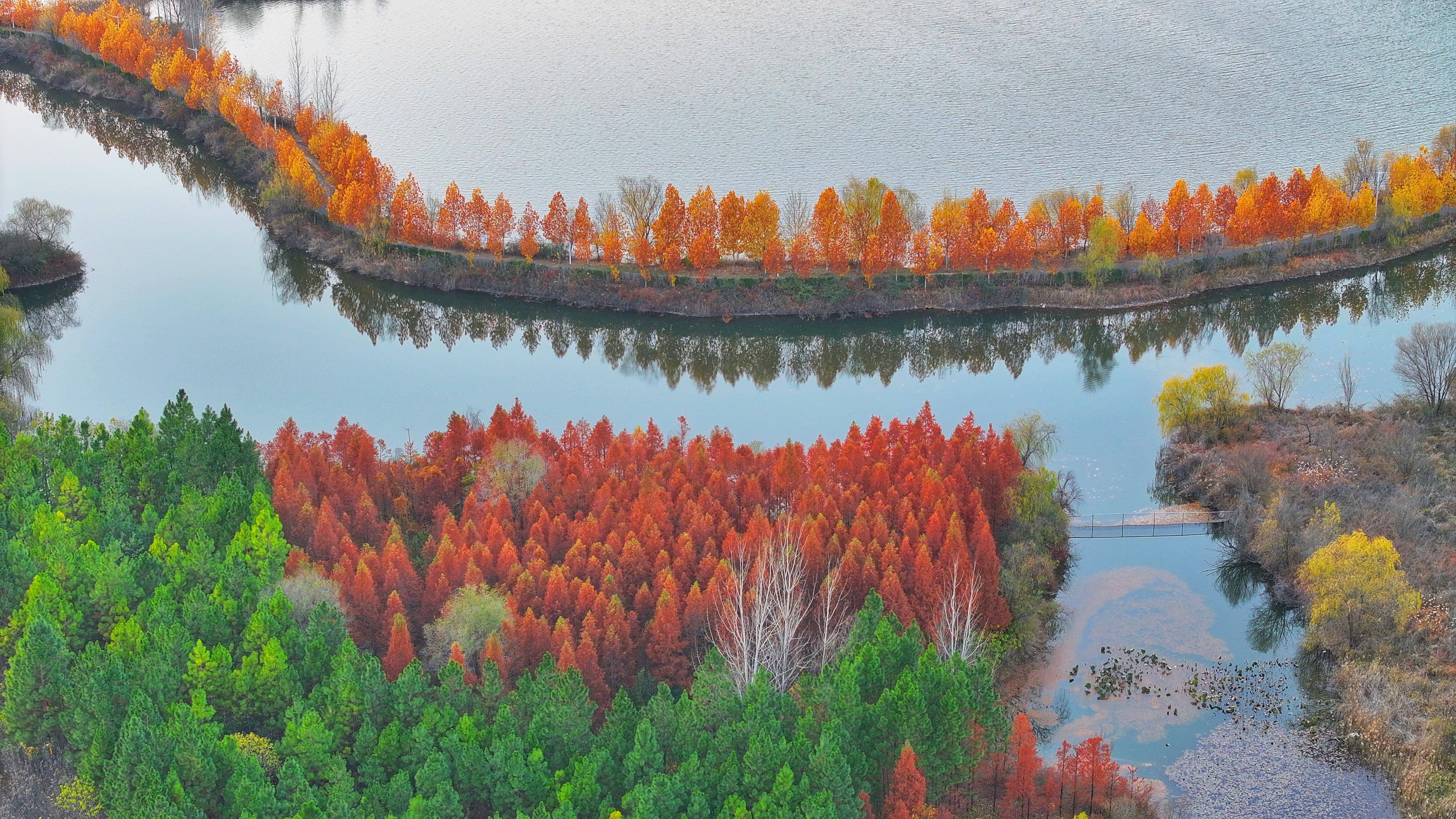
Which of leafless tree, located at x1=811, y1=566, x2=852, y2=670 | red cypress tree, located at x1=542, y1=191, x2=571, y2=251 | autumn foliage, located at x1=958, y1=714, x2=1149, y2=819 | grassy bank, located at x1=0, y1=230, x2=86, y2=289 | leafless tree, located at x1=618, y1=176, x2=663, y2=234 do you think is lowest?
autumn foliage, located at x1=958, y1=714, x2=1149, y2=819

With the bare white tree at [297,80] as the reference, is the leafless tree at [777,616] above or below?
below

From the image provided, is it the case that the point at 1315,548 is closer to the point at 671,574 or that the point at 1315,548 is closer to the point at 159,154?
the point at 671,574

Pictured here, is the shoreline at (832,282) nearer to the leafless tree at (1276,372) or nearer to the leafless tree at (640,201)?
the leafless tree at (640,201)

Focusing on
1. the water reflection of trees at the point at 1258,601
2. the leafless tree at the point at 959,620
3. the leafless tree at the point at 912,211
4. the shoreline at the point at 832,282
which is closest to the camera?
the leafless tree at the point at 959,620

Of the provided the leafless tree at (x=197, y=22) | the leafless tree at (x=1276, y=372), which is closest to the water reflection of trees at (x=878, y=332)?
the leafless tree at (x=1276, y=372)

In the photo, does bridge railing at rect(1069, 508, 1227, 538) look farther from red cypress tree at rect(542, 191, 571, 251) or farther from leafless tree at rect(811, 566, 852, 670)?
red cypress tree at rect(542, 191, 571, 251)

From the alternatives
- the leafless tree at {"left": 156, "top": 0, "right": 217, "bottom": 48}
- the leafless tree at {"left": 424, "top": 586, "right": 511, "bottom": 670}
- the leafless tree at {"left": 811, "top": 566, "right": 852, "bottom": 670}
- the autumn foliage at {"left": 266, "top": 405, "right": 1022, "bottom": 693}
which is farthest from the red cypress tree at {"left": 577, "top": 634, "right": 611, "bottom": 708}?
the leafless tree at {"left": 156, "top": 0, "right": 217, "bottom": 48}

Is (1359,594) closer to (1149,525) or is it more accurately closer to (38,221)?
(1149,525)
